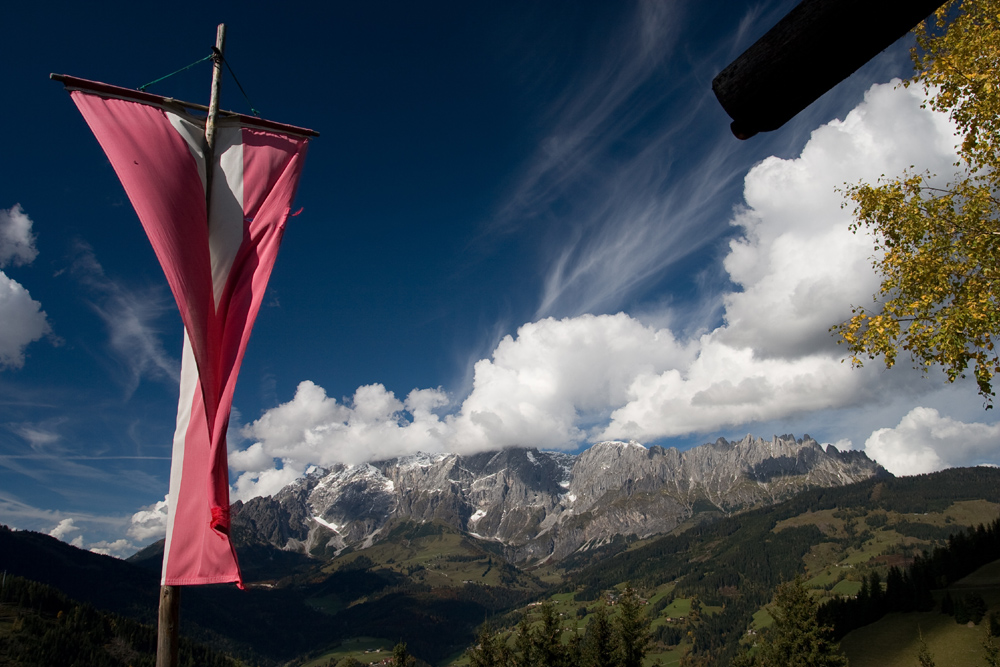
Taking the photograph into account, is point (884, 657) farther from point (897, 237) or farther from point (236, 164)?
point (236, 164)

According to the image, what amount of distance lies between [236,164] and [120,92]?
159 cm

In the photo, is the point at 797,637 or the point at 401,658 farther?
the point at 797,637

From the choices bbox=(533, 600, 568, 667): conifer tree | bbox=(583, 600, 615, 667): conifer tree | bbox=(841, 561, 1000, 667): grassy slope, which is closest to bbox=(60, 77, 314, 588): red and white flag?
bbox=(533, 600, 568, 667): conifer tree

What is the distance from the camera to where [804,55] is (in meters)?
2.58

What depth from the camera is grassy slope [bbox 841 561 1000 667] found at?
79.1m

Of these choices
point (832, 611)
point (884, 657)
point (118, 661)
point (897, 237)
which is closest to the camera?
point (897, 237)

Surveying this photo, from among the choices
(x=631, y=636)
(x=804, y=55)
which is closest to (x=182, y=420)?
(x=804, y=55)

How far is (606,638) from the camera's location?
43.0 metres

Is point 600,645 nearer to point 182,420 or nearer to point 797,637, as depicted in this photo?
point 797,637

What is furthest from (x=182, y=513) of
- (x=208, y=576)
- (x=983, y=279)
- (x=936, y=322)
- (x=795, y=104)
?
(x=983, y=279)

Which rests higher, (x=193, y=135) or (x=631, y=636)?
(x=193, y=135)

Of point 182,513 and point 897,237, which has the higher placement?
point 897,237

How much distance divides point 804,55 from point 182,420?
6732 millimetres

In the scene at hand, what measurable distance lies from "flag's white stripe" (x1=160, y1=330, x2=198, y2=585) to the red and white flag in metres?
0.01
